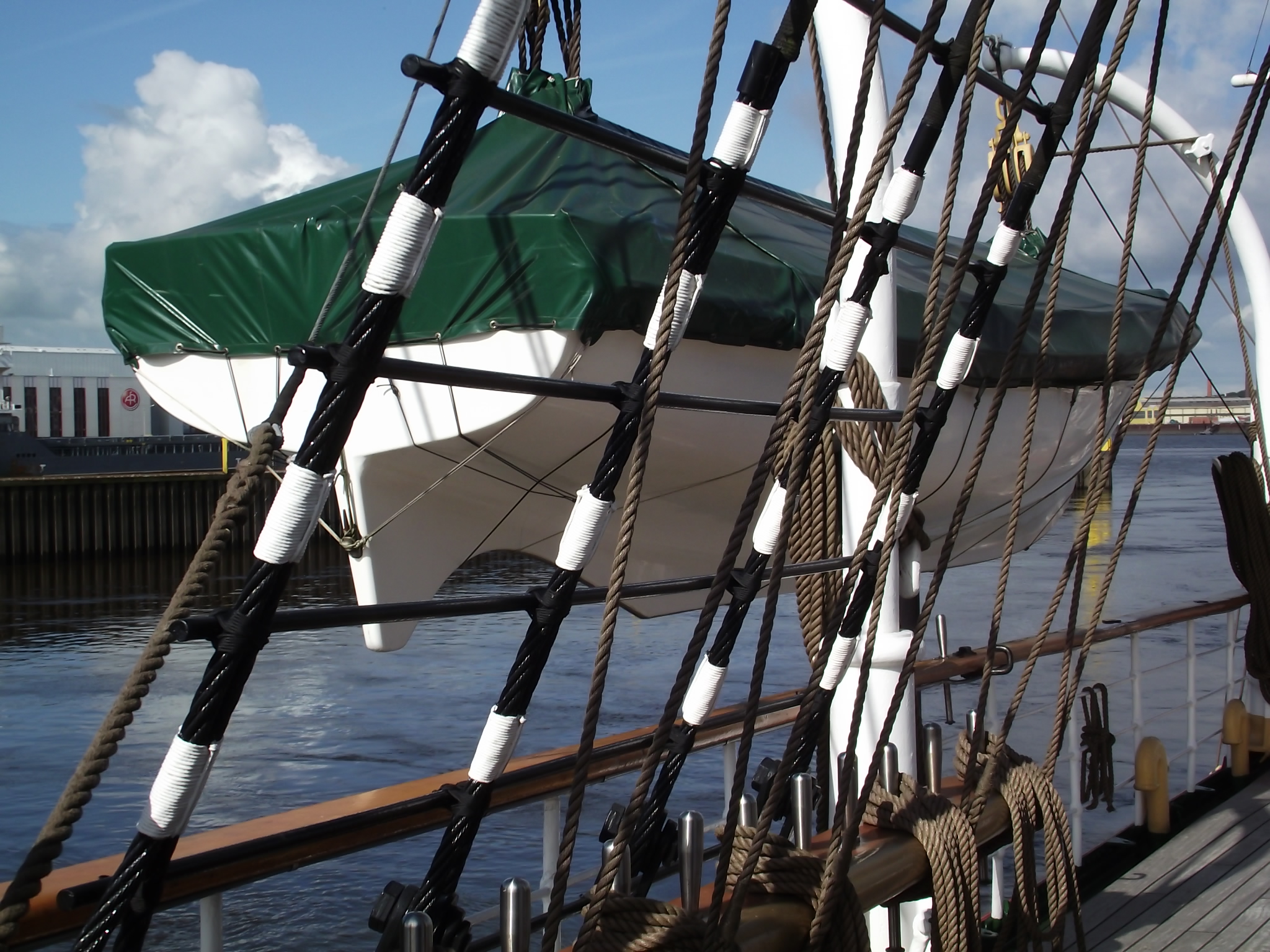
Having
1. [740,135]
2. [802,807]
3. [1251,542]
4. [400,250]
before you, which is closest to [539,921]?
[802,807]

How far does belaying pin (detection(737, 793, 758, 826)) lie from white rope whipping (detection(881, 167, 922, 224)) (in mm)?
1063

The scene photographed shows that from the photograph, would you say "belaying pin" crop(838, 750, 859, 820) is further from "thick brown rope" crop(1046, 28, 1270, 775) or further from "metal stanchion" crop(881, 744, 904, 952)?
"thick brown rope" crop(1046, 28, 1270, 775)

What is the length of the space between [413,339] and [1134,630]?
8.31 ft

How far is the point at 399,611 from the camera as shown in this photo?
4.98 ft

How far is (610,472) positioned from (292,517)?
0.52 metres

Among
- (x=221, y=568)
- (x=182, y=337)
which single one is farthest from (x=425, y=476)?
(x=221, y=568)

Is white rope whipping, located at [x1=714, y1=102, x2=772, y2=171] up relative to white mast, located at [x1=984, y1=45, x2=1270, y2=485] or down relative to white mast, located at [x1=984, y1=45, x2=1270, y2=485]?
down

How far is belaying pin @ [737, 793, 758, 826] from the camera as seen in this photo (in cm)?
193

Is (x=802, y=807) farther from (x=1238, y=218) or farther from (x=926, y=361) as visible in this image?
(x=1238, y=218)

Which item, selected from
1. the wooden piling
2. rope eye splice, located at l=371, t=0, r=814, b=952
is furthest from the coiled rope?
the wooden piling

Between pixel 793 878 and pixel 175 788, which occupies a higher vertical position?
pixel 175 788

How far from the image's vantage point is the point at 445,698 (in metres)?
14.3

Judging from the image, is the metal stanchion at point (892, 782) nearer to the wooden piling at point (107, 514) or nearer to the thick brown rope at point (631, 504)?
the thick brown rope at point (631, 504)

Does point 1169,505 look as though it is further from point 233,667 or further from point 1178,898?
point 233,667
